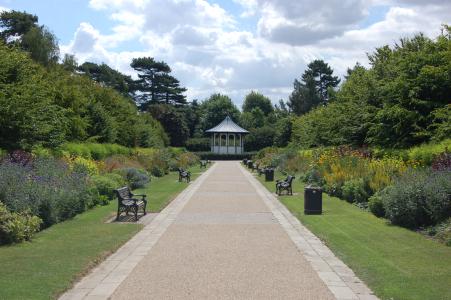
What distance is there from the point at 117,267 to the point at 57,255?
1.26 metres

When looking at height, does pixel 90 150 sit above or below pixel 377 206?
above

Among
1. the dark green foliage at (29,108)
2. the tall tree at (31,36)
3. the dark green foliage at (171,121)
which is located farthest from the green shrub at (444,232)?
the dark green foliage at (171,121)

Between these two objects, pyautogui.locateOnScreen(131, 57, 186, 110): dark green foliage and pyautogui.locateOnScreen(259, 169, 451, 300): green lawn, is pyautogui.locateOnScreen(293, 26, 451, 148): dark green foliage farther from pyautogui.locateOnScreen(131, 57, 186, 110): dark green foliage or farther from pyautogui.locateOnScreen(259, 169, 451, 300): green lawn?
pyautogui.locateOnScreen(131, 57, 186, 110): dark green foliage

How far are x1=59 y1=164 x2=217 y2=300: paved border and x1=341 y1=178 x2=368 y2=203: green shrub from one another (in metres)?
6.62

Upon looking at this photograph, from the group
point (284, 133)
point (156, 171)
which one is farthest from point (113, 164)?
point (284, 133)

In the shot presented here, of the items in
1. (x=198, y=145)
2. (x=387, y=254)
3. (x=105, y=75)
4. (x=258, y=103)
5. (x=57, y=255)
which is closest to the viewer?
(x=57, y=255)

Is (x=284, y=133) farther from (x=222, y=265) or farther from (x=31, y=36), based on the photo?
(x=222, y=265)

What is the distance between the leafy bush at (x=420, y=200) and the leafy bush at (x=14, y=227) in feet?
26.1

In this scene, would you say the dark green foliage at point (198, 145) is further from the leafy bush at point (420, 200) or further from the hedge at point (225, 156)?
the leafy bush at point (420, 200)

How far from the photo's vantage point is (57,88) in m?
30.1

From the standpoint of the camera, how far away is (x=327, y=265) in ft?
30.8

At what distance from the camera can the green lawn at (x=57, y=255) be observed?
295 inches

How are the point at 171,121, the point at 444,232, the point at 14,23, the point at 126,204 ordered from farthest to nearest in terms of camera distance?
the point at 171,121
the point at 14,23
the point at 126,204
the point at 444,232

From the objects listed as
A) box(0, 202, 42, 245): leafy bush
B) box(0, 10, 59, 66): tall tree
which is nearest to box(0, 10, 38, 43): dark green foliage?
box(0, 10, 59, 66): tall tree
